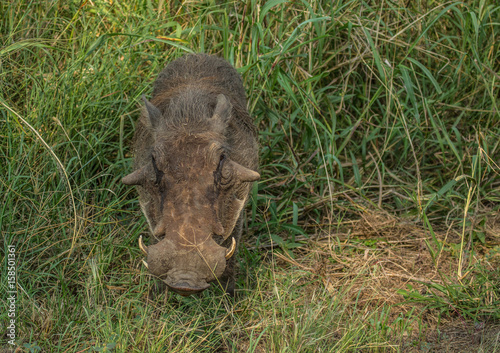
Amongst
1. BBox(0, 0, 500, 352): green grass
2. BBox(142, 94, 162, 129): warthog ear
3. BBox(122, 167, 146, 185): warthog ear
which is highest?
BBox(142, 94, 162, 129): warthog ear

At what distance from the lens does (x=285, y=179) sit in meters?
4.41

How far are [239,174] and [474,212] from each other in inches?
77.0

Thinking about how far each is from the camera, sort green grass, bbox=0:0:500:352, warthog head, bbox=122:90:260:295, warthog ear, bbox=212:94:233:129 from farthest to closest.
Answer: warthog ear, bbox=212:94:233:129
green grass, bbox=0:0:500:352
warthog head, bbox=122:90:260:295

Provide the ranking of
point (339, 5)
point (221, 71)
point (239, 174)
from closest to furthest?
point (239, 174), point (221, 71), point (339, 5)

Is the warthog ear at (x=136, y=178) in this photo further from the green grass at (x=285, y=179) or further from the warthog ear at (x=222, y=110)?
the warthog ear at (x=222, y=110)

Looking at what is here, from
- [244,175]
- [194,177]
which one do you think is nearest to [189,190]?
[194,177]

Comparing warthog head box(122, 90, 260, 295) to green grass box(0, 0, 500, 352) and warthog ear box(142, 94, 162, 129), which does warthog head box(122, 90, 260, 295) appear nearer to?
warthog ear box(142, 94, 162, 129)

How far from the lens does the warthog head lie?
2793 millimetres

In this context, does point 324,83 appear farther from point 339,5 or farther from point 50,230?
point 50,230

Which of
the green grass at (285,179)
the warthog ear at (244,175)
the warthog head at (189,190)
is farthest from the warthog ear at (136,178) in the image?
the warthog ear at (244,175)

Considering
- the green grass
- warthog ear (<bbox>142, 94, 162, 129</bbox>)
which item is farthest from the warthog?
the green grass

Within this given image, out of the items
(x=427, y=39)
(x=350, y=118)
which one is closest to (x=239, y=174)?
(x=350, y=118)

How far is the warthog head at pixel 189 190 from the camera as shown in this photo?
9.16 ft

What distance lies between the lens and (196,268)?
277 centimetres
